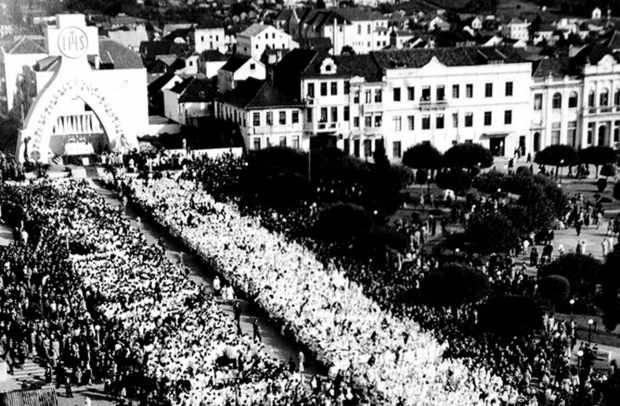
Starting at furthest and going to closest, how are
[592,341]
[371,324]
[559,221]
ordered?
[559,221] < [592,341] < [371,324]

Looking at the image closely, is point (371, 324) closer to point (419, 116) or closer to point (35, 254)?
point (35, 254)

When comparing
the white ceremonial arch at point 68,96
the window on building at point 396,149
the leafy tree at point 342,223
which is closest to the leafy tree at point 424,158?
the window on building at point 396,149

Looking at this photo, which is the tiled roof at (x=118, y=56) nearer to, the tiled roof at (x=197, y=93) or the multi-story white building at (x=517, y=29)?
the tiled roof at (x=197, y=93)

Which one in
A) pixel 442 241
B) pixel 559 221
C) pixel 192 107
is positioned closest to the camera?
pixel 442 241

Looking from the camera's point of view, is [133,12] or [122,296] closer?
[122,296]

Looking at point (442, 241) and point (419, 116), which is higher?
point (419, 116)

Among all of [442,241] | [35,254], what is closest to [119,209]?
[35,254]

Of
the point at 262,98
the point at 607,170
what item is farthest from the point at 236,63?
the point at 607,170
